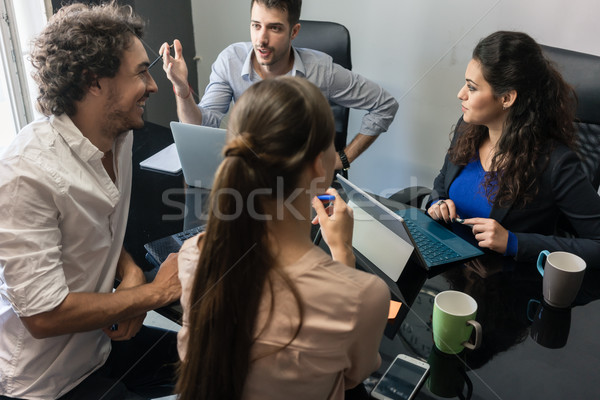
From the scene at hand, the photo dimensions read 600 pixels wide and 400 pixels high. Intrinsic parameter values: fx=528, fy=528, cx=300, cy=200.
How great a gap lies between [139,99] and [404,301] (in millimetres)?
823

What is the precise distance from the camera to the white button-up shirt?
107 cm

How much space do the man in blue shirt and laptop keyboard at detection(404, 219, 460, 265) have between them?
2.14 feet

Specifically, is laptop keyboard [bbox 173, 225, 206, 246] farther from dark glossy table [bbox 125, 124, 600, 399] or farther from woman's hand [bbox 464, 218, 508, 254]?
woman's hand [bbox 464, 218, 508, 254]

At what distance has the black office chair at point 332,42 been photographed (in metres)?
2.22

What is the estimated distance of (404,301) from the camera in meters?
1.26

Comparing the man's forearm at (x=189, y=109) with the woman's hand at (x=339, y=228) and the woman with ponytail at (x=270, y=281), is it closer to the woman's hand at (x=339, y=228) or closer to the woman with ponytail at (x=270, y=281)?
the woman's hand at (x=339, y=228)

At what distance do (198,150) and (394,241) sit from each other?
70cm

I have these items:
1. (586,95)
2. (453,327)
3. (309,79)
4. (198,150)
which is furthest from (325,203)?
(586,95)

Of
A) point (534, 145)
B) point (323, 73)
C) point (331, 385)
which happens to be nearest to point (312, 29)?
point (323, 73)

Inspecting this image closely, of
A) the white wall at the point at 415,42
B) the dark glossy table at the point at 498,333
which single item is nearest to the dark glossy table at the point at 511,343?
the dark glossy table at the point at 498,333

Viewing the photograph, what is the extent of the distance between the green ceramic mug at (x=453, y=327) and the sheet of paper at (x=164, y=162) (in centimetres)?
108

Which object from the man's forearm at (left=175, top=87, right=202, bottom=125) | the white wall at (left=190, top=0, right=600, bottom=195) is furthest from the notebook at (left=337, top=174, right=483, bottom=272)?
the white wall at (left=190, top=0, right=600, bottom=195)

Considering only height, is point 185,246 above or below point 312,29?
below

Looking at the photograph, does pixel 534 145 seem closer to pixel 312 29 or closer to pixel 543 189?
pixel 543 189
